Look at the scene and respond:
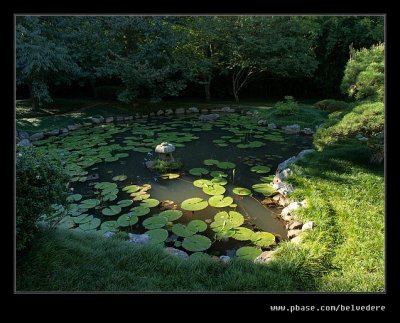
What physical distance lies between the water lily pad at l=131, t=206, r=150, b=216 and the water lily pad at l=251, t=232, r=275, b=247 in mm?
1881

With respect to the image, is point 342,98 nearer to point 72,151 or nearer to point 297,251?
point 72,151

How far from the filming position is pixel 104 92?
16.6 m

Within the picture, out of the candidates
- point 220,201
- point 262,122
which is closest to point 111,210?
point 220,201

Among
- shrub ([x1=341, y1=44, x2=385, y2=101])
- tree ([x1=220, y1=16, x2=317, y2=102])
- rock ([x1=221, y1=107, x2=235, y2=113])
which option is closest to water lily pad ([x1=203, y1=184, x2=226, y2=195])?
shrub ([x1=341, y1=44, x2=385, y2=101])

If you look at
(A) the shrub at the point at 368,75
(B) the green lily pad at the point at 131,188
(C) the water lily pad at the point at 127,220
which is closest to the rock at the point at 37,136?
(B) the green lily pad at the point at 131,188

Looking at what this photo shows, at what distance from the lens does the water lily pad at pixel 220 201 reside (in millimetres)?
5602

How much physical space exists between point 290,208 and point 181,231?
1.84m

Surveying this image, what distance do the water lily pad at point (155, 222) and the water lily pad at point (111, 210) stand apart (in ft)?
2.09

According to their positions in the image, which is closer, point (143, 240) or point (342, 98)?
point (143, 240)

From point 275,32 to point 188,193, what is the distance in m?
11.6

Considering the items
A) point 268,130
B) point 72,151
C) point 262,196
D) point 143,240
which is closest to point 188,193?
point 262,196

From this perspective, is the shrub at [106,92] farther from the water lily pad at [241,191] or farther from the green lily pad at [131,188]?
the water lily pad at [241,191]

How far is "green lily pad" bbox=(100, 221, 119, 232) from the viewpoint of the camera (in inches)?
191

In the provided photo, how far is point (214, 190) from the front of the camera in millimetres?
6188
